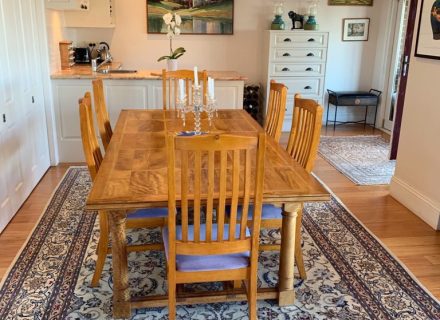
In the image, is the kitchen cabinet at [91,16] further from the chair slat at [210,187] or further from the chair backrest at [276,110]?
the chair slat at [210,187]

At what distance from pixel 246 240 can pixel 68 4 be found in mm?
3485

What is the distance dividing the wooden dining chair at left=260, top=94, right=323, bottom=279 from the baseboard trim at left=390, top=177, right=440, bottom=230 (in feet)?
4.46

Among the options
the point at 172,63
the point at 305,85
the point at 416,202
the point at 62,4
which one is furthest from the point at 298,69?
the point at 62,4

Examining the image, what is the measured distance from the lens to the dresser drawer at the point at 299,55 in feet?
19.8

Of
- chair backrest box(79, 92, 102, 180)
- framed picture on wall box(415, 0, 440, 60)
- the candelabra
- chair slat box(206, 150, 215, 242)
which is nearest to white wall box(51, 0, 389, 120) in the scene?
framed picture on wall box(415, 0, 440, 60)

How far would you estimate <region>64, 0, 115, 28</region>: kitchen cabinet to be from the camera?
210 inches

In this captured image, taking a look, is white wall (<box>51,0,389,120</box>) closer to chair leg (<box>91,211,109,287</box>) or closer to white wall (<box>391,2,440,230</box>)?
white wall (<box>391,2,440,230</box>)

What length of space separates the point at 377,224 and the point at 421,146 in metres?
0.75

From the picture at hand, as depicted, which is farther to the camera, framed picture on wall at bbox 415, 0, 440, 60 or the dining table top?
framed picture on wall at bbox 415, 0, 440, 60

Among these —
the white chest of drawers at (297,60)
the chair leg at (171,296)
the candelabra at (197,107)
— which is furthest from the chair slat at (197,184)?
the white chest of drawers at (297,60)

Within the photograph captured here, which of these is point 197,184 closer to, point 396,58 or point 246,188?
point 246,188

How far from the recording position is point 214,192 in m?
1.94

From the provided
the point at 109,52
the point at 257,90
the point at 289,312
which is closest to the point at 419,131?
the point at 289,312

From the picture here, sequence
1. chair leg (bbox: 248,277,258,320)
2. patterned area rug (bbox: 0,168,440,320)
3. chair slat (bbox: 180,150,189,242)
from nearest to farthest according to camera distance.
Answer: chair slat (bbox: 180,150,189,242) → chair leg (bbox: 248,277,258,320) → patterned area rug (bbox: 0,168,440,320)
